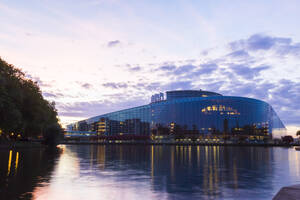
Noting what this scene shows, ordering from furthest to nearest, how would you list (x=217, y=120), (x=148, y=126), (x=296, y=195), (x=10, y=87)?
(x=148, y=126)
(x=217, y=120)
(x=10, y=87)
(x=296, y=195)

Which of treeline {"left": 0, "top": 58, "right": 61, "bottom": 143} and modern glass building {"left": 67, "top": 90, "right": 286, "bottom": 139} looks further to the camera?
modern glass building {"left": 67, "top": 90, "right": 286, "bottom": 139}

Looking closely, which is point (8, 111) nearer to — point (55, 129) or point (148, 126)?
point (55, 129)

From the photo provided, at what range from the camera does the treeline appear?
42.6 m

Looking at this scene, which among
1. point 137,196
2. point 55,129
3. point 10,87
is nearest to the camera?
point 137,196

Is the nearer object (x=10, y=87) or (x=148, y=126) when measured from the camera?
(x=10, y=87)

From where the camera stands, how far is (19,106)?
54.4 meters

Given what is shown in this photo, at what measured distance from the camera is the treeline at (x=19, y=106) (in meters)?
42.6

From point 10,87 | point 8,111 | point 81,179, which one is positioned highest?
point 10,87

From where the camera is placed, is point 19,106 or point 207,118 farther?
point 207,118

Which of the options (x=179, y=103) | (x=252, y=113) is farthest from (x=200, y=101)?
(x=252, y=113)

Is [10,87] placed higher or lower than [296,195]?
higher

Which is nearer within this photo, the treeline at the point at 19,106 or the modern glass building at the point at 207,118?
the treeline at the point at 19,106

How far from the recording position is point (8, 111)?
42.2 metres

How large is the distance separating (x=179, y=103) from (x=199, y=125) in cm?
1592
